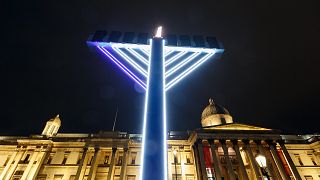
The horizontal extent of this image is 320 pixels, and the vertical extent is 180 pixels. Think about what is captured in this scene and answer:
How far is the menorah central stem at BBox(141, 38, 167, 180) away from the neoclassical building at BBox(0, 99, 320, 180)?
25.8 m

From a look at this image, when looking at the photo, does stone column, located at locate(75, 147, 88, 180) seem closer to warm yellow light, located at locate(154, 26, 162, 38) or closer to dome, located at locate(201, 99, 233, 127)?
dome, located at locate(201, 99, 233, 127)

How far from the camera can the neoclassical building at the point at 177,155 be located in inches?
1293

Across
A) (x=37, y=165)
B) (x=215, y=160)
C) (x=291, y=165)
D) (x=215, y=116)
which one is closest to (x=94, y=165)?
(x=37, y=165)

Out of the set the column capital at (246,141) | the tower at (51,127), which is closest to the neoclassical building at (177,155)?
the column capital at (246,141)

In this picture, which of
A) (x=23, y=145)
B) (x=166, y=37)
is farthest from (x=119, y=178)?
(x=166, y=37)

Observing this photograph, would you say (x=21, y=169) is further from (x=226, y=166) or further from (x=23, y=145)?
(x=226, y=166)

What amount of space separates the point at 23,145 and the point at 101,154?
12.6m

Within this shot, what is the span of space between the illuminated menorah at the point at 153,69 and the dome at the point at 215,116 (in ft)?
123

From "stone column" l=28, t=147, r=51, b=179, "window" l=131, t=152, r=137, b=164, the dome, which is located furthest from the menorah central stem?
the dome

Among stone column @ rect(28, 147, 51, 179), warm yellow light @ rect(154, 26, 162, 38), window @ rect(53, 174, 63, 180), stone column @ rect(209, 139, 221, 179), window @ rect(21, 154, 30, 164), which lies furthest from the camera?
window @ rect(21, 154, 30, 164)

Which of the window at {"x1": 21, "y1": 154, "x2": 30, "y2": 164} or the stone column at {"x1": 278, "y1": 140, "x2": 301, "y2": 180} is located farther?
the window at {"x1": 21, "y1": 154, "x2": 30, "y2": 164}

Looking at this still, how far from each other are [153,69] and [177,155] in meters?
30.6

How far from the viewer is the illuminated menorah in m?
6.20

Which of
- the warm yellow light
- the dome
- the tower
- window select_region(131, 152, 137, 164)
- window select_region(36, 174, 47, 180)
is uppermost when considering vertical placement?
the dome
